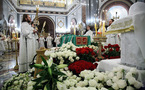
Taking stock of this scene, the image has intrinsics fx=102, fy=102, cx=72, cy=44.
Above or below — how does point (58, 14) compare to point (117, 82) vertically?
above

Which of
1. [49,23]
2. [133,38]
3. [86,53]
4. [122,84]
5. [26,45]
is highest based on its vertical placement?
[49,23]

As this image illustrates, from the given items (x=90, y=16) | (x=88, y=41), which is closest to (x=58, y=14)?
(x=90, y=16)

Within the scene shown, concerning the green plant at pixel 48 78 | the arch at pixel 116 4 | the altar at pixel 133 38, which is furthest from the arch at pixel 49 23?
the green plant at pixel 48 78

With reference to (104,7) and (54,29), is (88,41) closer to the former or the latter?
(104,7)

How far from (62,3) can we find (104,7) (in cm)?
1018

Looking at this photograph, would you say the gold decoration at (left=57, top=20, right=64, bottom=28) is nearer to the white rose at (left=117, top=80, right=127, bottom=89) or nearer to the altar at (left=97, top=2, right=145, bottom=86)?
the altar at (left=97, top=2, right=145, bottom=86)

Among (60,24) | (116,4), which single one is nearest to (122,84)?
(116,4)

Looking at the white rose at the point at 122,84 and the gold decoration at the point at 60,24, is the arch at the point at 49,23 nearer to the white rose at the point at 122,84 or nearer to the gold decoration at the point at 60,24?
the gold decoration at the point at 60,24

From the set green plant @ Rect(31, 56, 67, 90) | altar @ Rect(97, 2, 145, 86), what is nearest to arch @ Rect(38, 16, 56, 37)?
altar @ Rect(97, 2, 145, 86)

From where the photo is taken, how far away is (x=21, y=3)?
1495 cm

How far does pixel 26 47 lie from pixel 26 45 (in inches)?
2.9

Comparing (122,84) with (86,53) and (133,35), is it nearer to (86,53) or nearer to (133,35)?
(133,35)

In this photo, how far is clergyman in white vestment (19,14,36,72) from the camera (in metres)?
3.59

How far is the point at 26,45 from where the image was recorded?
12.4 feet
